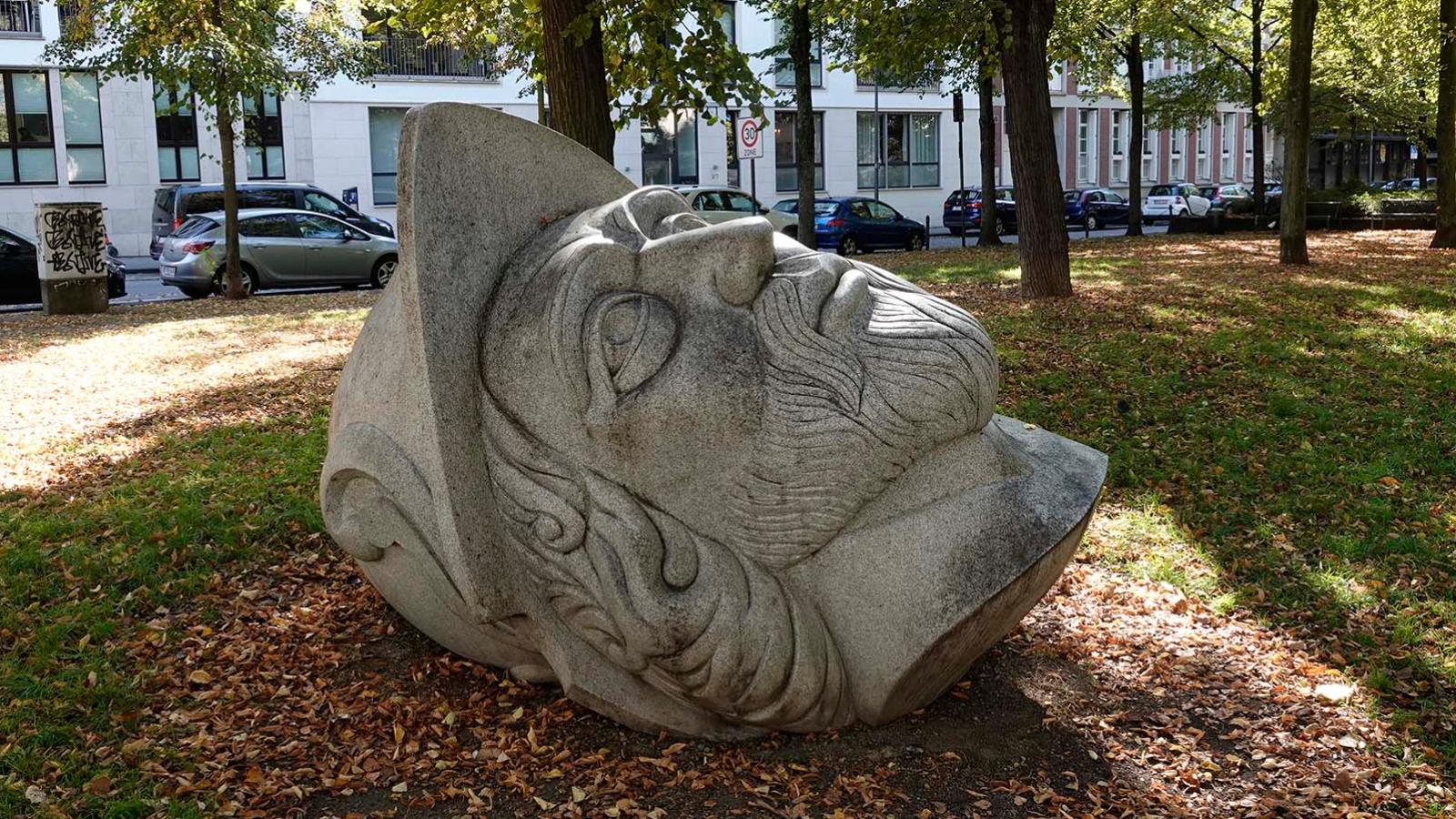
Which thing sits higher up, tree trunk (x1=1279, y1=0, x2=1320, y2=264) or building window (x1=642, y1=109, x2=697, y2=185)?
building window (x1=642, y1=109, x2=697, y2=185)

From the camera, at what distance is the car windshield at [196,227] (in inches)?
758

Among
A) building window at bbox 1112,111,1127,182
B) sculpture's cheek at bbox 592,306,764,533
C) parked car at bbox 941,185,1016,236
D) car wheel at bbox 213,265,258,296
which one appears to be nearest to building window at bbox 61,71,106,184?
car wheel at bbox 213,265,258,296

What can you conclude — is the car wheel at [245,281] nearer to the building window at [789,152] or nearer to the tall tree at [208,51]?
the tall tree at [208,51]

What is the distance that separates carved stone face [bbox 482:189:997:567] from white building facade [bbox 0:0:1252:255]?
718 inches

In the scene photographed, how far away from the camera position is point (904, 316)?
4.13 m

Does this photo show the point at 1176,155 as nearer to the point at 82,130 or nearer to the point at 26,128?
the point at 82,130

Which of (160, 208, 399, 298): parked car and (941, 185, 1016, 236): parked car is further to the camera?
(941, 185, 1016, 236): parked car

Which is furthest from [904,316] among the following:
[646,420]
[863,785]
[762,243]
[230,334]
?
[230,334]

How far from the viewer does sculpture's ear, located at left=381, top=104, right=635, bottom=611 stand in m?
3.95

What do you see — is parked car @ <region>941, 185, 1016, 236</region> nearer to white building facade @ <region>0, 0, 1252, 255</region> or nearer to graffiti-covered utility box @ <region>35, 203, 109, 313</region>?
white building facade @ <region>0, 0, 1252, 255</region>

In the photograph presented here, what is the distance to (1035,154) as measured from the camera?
12.1 metres

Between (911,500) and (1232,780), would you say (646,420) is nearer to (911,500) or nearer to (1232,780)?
(911,500)

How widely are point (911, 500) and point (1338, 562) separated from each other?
3011 millimetres

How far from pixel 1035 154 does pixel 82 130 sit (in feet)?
90.8
